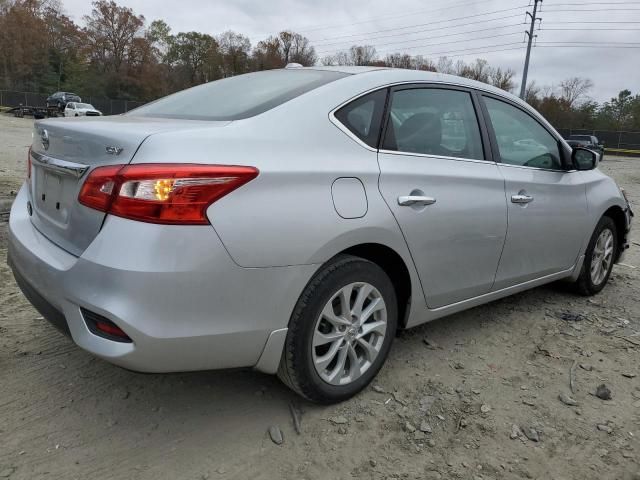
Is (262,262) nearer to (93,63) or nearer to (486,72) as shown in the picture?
(486,72)

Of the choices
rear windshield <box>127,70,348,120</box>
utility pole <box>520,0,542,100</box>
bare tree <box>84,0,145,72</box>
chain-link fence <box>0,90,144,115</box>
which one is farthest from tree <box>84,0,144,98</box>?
rear windshield <box>127,70,348,120</box>

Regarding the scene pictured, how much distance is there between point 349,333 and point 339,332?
65 millimetres

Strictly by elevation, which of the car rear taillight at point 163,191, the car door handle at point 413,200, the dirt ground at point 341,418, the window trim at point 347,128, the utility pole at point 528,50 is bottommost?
the dirt ground at point 341,418

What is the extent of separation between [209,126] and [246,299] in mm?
727

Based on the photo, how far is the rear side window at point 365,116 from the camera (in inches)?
101

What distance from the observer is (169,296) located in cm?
195

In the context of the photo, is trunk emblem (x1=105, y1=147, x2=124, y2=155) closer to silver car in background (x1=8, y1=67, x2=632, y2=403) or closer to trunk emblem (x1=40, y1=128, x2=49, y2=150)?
silver car in background (x1=8, y1=67, x2=632, y2=403)

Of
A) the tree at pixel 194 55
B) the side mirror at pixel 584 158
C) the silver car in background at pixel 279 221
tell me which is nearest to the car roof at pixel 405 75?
the silver car in background at pixel 279 221

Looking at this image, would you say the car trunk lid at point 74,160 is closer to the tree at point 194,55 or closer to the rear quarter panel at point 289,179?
the rear quarter panel at point 289,179

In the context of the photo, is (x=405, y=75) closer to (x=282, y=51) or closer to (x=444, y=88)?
(x=444, y=88)

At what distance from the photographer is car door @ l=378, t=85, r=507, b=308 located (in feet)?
8.79

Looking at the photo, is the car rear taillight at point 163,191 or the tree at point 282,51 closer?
the car rear taillight at point 163,191

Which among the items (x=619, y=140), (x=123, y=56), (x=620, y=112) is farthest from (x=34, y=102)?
(x=620, y=112)

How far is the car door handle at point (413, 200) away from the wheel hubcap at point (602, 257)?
228 cm
